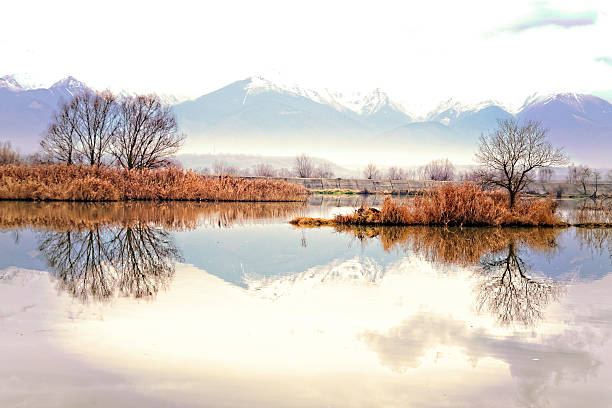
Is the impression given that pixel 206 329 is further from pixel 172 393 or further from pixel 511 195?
pixel 511 195

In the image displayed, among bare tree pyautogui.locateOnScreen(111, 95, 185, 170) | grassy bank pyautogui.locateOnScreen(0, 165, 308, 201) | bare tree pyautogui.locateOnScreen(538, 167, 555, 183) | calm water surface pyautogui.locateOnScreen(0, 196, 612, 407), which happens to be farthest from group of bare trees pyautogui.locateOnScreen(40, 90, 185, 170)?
bare tree pyautogui.locateOnScreen(538, 167, 555, 183)

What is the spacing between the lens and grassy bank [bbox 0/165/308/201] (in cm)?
3183

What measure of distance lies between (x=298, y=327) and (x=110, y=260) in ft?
19.7

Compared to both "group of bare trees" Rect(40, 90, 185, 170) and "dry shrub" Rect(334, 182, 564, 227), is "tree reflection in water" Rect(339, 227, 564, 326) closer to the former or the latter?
"dry shrub" Rect(334, 182, 564, 227)

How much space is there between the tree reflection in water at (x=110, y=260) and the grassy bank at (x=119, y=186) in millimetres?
16530

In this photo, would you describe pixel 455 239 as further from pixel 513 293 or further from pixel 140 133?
pixel 140 133

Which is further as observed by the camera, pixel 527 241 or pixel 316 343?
pixel 527 241

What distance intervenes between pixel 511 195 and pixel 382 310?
19576 millimetres

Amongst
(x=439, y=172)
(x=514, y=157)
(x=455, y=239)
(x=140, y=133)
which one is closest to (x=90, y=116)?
(x=140, y=133)

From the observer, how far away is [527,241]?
16859 millimetres

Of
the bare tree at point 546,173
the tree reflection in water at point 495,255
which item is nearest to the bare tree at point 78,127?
the tree reflection in water at point 495,255

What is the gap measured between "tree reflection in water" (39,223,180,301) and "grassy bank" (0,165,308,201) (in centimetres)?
1653

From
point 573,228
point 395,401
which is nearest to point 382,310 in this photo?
point 395,401

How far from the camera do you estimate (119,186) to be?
1387 inches
